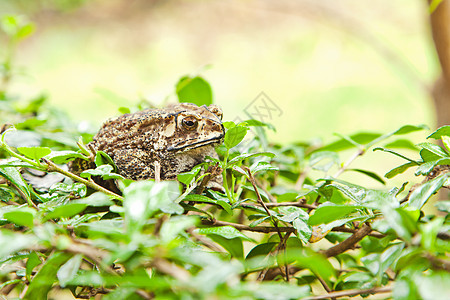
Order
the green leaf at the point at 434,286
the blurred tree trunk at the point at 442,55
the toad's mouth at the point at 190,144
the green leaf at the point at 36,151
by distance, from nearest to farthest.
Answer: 1. the green leaf at the point at 434,286
2. the green leaf at the point at 36,151
3. the toad's mouth at the point at 190,144
4. the blurred tree trunk at the point at 442,55

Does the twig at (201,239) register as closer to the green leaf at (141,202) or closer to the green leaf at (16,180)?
the green leaf at (141,202)

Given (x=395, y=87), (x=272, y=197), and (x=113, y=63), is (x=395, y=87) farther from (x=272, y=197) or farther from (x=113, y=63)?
(x=272, y=197)

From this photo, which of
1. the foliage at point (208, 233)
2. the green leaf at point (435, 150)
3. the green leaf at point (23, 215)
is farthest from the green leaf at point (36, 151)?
the green leaf at point (435, 150)

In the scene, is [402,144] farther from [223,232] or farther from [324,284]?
[223,232]

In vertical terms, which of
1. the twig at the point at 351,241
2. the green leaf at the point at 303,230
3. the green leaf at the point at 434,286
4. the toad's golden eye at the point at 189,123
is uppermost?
the toad's golden eye at the point at 189,123

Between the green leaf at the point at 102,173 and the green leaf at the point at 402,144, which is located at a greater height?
the green leaf at the point at 402,144

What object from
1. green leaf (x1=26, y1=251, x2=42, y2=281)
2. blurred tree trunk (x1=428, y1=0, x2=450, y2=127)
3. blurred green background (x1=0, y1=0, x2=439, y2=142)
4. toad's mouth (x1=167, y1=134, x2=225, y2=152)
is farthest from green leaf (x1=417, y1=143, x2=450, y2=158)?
blurred green background (x1=0, y1=0, x2=439, y2=142)

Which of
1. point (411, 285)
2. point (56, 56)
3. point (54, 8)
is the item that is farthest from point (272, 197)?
point (54, 8)
